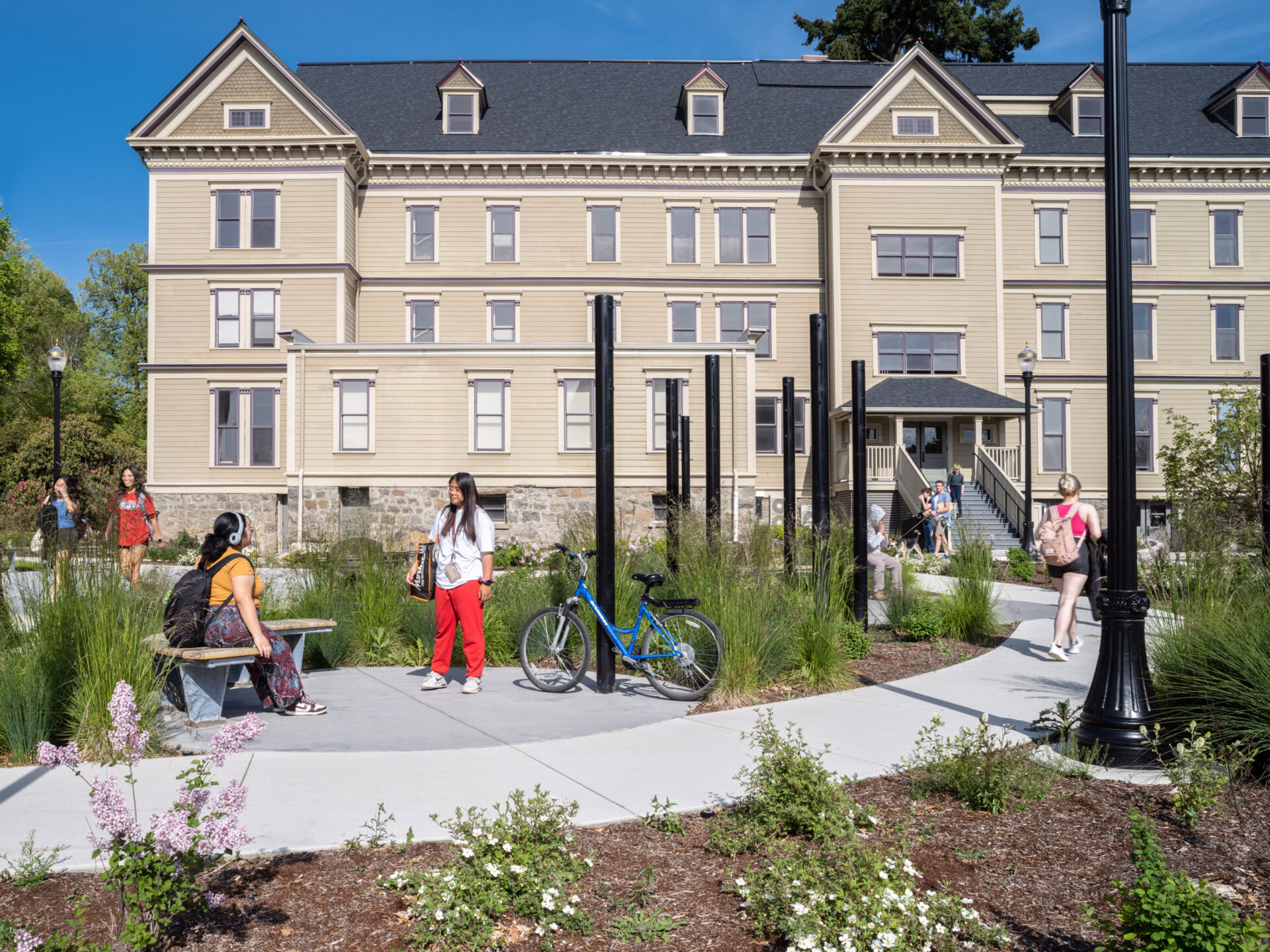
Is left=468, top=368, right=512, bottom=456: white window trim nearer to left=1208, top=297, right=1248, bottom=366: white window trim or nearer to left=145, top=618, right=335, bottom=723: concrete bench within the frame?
left=145, top=618, right=335, bottom=723: concrete bench

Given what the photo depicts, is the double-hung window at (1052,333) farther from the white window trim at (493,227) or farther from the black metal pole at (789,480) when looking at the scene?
the black metal pole at (789,480)

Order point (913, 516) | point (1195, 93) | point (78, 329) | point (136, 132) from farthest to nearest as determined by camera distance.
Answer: point (78, 329), point (1195, 93), point (136, 132), point (913, 516)

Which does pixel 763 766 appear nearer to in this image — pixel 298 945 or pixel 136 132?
pixel 298 945

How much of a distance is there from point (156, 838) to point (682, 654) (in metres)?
4.79

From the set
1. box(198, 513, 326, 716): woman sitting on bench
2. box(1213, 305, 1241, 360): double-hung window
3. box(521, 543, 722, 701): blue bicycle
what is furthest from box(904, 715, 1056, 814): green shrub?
box(1213, 305, 1241, 360): double-hung window

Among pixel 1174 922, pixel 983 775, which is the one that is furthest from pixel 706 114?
pixel 1174 922

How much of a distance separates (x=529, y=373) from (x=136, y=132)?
1501cm

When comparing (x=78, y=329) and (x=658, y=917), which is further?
(x=78, y=329)

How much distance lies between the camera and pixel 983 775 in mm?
4641

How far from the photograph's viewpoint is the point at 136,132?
98.7 ft

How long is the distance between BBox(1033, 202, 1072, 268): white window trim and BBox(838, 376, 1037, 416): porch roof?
606 cm

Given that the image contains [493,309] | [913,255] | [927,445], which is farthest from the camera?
[493,309]

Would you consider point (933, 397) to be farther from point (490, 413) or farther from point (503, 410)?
point (490, 413)

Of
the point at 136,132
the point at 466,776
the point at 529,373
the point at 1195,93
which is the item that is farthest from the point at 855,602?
the point at 1195,93
